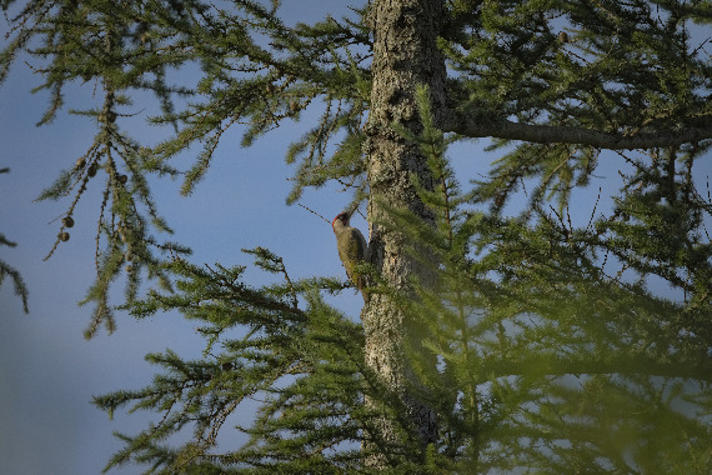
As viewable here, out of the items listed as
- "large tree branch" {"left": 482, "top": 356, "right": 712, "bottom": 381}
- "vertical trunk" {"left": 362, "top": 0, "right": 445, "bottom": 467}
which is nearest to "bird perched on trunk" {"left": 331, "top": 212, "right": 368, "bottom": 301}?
"vertical trunk" {"left": 362, "top": 0, "right": 445, "bottom": 467}

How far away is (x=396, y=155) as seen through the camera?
181 inches

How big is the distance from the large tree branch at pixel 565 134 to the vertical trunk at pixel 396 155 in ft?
1.04

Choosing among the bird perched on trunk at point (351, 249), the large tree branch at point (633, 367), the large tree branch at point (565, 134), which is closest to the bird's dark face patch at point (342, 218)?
the bird perched on trunk at point (351, 249)

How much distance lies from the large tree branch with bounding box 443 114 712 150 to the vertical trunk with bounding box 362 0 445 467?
12.5 inches

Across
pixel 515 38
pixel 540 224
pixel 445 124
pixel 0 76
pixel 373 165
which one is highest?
pixel 0 76

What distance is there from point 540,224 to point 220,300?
7.16 ft

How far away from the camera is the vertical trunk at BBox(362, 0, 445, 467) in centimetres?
417

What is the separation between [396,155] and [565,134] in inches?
62.3

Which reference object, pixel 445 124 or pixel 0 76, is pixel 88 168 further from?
pixel 445 124

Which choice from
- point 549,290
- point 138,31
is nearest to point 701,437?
point 549,290

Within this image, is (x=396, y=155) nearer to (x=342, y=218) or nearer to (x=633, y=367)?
(x=342, y=218)

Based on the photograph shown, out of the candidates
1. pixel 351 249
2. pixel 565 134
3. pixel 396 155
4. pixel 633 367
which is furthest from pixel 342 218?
pixel 633 367

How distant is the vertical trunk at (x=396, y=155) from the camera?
4.17 meters

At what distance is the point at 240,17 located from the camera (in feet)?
15.6
